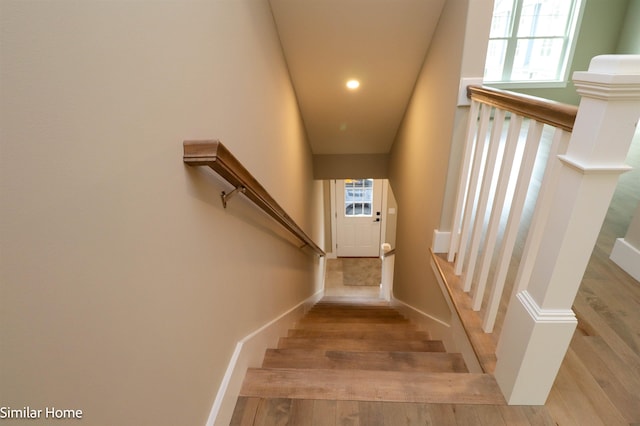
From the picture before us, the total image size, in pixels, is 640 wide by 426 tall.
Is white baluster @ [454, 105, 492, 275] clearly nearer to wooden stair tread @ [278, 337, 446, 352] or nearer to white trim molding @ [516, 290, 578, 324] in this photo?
wooden stair tread @ [278, 337, 446, 352]

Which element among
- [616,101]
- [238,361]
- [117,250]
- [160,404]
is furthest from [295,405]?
[616,101]

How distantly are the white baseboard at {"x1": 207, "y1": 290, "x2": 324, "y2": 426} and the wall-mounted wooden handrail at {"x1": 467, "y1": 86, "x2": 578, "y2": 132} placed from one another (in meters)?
1.39

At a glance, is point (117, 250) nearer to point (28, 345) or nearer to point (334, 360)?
point (28, 345)

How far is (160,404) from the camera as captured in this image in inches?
35.0

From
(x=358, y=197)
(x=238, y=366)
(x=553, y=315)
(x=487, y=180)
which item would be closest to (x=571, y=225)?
(x=553, y=315)

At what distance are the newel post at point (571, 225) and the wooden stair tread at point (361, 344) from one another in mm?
883

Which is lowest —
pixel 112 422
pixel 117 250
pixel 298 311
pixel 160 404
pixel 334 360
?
pixel 298 311

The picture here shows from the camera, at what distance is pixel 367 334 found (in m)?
2.48

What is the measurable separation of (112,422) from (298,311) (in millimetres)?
2734

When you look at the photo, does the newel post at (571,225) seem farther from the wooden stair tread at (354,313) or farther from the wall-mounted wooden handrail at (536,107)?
the wooden stair tread at (354,313)

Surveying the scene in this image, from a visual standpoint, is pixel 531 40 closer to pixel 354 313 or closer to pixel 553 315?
pixel 354 313

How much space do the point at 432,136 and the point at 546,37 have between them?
464cm

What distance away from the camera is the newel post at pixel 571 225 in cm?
84

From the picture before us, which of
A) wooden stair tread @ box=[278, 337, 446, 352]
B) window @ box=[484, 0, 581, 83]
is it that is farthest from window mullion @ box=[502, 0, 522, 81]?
wooden stair tread @ box=[278, 337, 446, 352]
